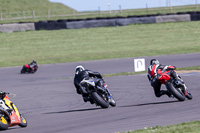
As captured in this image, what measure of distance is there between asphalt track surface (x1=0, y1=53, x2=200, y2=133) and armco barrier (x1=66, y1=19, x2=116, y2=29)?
11.7m

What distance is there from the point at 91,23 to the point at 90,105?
931 inches

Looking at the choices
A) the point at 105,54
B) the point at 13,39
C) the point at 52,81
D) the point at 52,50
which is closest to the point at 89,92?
the point at 52,81

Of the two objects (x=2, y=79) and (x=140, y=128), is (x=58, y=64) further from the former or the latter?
(x=140, y=128)

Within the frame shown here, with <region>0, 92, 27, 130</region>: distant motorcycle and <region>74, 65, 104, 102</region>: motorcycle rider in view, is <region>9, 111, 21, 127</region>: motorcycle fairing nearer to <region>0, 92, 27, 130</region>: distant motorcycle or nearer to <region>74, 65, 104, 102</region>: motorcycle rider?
<region>0, 92, 27, 130</region>: distant motorcycle

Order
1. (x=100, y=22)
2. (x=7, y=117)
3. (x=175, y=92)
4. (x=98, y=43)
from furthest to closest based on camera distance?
(x=100, y=22), (x=98, y=43), (x=175, y=92), (x=7, y=117)

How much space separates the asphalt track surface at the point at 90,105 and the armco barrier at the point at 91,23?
1173 centimetres

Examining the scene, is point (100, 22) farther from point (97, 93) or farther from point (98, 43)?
point (97, 93)

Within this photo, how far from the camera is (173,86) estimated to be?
41.2 feet

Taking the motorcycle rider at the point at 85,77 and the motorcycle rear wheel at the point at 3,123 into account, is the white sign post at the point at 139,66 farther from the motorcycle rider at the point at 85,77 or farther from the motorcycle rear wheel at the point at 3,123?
the motorcycle rear wheel at the point at 3,123

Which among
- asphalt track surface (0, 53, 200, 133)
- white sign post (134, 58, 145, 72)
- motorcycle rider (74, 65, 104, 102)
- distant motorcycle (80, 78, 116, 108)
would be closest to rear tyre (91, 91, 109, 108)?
distant motorcycle (80, 78, 116, 108)

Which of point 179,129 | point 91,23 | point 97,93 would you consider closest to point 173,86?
point 97,93

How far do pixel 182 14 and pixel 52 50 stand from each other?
10.3 meters

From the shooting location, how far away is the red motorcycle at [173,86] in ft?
41.0

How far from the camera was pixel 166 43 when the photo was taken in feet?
111
